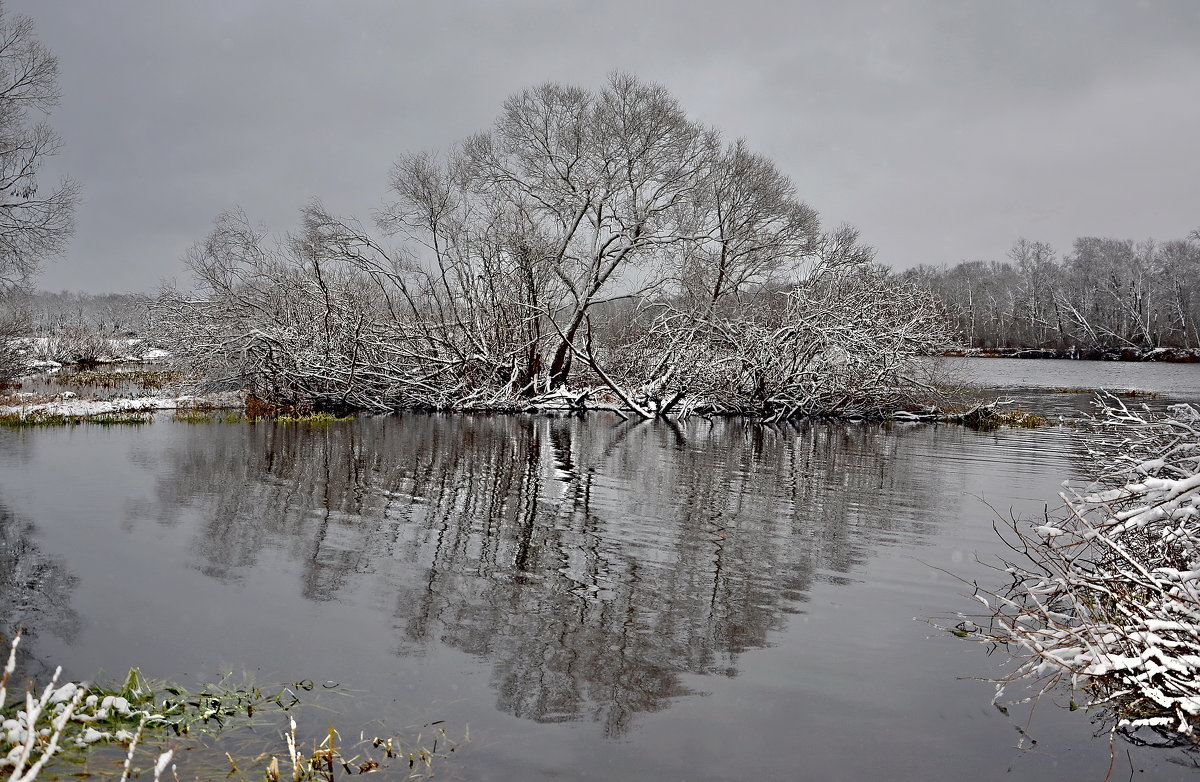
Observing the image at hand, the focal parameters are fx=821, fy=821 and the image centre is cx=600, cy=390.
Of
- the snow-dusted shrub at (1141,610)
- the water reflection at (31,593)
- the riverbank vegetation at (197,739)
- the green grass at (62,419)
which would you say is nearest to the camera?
the riverbank vegetation at (197,739)

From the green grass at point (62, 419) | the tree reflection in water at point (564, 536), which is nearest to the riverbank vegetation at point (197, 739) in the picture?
the tree reflection in water at point (564, 536)

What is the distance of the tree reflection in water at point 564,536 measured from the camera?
7.00m

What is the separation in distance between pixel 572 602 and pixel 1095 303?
9880 cm

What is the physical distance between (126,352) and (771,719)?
72543 mm

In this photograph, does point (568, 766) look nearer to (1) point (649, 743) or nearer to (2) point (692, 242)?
(1) point (649, 743)

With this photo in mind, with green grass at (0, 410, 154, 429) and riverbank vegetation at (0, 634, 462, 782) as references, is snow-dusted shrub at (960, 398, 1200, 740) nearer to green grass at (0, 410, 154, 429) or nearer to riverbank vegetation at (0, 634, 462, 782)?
riverbank vegetation at (0, 634, 462, 782)

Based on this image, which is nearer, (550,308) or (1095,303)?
(550,308)

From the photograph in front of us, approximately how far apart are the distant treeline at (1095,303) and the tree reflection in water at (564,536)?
62.6 meters

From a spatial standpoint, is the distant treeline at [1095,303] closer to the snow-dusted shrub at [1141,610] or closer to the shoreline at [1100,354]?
the shoreline at [1100,354]

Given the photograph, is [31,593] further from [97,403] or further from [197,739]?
[97,403]

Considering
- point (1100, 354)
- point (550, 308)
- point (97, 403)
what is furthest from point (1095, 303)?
point (97, 403)

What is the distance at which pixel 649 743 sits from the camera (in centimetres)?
548

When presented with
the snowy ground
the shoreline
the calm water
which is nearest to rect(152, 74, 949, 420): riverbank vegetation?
the snowy ground

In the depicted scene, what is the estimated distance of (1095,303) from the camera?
89.8m
